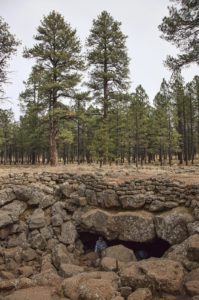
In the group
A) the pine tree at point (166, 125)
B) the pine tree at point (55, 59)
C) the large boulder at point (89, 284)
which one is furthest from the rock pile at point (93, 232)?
the pine tree at point (166, 125)

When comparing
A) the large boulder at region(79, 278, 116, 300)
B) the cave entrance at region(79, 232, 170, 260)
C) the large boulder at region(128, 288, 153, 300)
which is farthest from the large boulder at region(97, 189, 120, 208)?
the large boulder at region(128, 288, 153, 300)

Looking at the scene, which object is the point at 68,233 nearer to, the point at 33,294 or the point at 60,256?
the point at 60,256

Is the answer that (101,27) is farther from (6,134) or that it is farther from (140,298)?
(6,134)

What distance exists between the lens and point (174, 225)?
1186cm

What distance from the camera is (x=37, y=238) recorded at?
13.3m

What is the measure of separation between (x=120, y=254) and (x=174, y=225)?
7.93 feet

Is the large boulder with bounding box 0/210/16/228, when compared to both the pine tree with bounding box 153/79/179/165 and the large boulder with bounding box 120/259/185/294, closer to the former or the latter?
the large boulder with bounding box 120/259/185/294

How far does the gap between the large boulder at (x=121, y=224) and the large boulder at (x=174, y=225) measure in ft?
1.30

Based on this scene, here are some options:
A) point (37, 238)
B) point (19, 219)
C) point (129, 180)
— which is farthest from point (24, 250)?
point (129, 180)

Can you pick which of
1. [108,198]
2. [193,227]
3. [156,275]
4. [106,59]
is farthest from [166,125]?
[156,275]

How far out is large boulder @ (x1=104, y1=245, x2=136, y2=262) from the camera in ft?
37.7

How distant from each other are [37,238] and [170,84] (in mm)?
36625

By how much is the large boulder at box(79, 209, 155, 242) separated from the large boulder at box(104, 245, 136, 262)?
3.32 ft

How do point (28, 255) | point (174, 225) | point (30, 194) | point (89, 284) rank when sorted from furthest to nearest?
1. point (30, 194)
2. point (28, 255)
3. point (174, 225)
4. point (89, 284)
